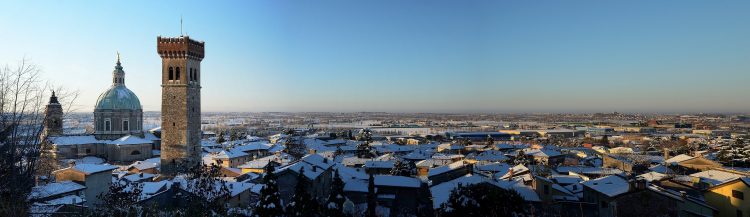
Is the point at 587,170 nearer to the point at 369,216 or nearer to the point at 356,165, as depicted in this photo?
the point at 356,165

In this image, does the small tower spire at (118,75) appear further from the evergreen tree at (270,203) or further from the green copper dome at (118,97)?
the evergreen tree at (270,203)

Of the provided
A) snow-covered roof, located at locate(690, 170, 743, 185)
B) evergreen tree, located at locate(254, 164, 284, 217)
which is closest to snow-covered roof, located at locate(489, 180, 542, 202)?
snow-covered roof, located at locate(690, 170, 743, 185)

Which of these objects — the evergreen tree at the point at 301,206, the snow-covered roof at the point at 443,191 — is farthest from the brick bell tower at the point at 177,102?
the evergreen tree at the point at 301,206

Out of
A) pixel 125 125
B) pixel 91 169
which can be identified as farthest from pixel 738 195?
pixel 125 125

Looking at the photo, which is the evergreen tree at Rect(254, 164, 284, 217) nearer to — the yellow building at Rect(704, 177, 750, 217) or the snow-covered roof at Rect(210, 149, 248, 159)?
the yellow building at Rect(704, 177, 750, 217)

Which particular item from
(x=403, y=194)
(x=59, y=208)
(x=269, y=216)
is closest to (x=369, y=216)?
(x=269, y=216)

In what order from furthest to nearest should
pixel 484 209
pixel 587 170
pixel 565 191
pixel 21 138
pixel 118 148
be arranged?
1. pixel 118 148
2. pixel 587 170
3. pixel 565 191
4. pixel 21 138
5. pixel 484 209
